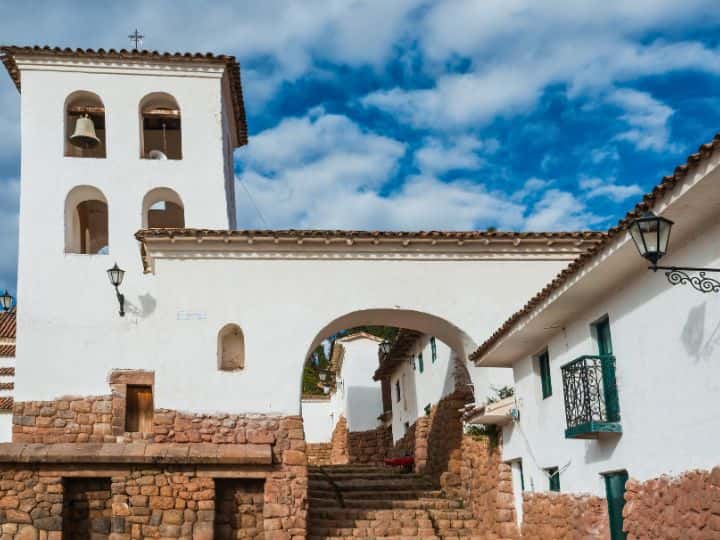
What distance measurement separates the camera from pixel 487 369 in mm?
17844

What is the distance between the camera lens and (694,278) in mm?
9133

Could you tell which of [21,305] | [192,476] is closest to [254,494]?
[192,476]

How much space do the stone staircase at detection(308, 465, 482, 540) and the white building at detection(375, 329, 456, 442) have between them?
2616 mm

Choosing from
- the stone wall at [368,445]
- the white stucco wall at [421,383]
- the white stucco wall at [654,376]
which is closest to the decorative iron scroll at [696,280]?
the white stucco wall at [654,376]

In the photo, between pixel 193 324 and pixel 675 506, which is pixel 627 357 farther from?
pixel 193 324

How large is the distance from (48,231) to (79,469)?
18.7ft

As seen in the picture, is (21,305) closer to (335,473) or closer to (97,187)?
(97,187)

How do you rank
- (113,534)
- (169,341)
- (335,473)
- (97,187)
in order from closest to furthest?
(113,534)
(169,341)
(97,187)
(335,473)

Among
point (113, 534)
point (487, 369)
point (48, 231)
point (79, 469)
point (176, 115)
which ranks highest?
point (176, 115)

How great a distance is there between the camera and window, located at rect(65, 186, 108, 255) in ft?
66.1

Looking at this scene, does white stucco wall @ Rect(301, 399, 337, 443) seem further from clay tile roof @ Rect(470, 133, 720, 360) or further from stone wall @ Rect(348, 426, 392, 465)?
clay tile roof @ Rect(470, 133, 720, 360)

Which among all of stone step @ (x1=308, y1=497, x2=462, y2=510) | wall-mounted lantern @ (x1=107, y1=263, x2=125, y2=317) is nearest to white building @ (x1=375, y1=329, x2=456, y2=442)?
stone step @ (x1=308, y1=497, x2=462, y2=510)

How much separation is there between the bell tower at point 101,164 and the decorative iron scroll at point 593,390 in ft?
32.1

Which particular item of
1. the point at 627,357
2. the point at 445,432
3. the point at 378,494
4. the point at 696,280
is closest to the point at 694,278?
the point at 696,280
